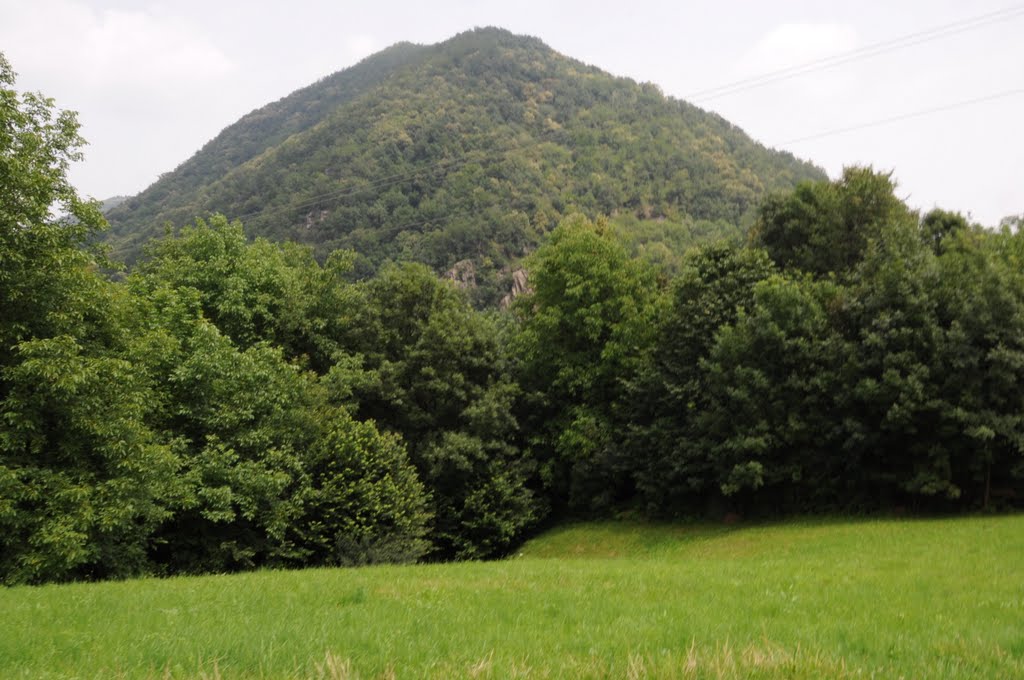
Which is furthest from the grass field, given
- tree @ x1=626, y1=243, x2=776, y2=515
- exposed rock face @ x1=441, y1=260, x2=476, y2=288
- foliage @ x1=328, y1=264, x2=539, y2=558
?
exposed rock face @ x1=441, y1=260, x2=476, y2=288

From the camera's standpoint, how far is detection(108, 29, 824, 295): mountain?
303ft

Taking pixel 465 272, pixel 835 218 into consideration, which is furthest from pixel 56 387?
pixel 465 272

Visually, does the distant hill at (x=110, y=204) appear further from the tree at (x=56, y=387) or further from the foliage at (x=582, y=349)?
the foliage at (x=582, y=349)

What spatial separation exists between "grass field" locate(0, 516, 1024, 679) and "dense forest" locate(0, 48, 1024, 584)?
9.60 m

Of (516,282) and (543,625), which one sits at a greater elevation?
(516,282)

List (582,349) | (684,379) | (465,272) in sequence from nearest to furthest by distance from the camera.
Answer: (684,379)
(582,349)
(465,272)

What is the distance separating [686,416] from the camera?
3709 cm

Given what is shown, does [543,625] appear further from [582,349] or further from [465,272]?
[465,272]

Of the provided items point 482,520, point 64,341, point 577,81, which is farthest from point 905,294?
point 577,81

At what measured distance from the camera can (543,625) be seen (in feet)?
29.5

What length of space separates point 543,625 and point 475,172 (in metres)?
102

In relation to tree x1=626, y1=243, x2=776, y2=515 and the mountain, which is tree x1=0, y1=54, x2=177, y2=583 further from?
the mountain

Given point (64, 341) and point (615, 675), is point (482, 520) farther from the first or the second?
point (615, 675)

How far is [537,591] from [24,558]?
49.9 feet
